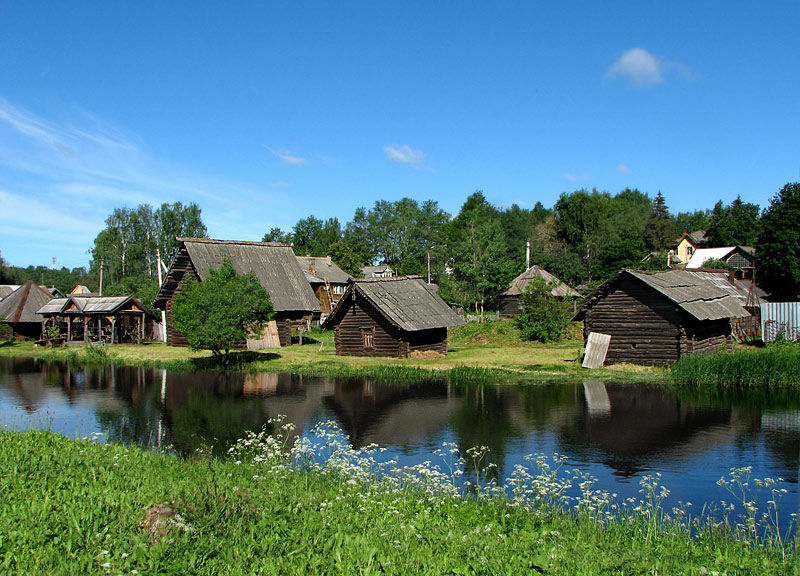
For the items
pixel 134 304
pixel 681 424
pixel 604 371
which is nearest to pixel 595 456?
pixel 681 424

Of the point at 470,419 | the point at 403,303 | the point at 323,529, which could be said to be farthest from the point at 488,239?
the point at 323,529

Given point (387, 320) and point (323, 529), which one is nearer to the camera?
point (323, 529)

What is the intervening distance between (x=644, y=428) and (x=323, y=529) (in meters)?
12.4

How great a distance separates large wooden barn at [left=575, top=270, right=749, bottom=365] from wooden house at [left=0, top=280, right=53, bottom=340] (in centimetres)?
4259

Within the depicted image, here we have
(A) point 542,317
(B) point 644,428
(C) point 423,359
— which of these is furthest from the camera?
(A) point 542,317

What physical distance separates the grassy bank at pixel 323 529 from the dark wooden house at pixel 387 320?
2218 centimetres

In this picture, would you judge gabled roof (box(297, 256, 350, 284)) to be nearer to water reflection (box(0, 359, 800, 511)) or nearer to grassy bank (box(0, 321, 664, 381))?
grassy bank (box(0, 321, 664, 381))

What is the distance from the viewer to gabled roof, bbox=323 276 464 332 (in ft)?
113

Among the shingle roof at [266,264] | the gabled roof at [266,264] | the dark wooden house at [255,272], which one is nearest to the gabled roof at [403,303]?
the dark wooden house at [255,272]

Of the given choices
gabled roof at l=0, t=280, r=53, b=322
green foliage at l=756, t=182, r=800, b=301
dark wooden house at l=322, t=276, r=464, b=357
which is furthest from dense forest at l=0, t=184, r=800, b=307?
dark wooden house at l=322, t=276, r=464, b=357

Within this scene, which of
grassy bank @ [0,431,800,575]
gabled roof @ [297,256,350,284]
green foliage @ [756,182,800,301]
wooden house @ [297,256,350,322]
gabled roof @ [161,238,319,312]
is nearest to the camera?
grassy bank @ [0,431,800,575]

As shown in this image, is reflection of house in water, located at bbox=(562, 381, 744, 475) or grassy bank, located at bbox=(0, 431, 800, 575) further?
reflection of house in water, located at bbox=(562, 381, 744, 475)

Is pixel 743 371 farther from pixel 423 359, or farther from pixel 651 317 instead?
pixel 423 359

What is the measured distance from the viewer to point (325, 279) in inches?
2842
